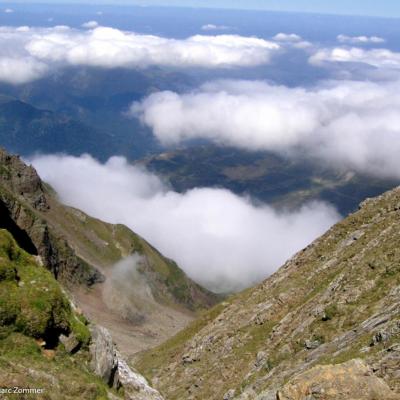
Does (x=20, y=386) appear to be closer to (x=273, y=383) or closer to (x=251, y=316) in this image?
(x=273, y=383)

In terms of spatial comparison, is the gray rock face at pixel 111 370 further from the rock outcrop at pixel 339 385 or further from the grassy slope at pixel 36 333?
the rock outcrop at pixel 339 385

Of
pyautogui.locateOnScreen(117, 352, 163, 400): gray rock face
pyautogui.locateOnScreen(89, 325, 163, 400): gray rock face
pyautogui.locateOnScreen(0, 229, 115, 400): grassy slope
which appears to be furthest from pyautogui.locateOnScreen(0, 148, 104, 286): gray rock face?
pyautogui.locateOnScreen(0, 229, 115, 400): grassy slope

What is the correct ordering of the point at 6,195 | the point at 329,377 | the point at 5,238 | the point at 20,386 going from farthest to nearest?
the point at 6,195
the point at 5,238
the point at 20,386
the point at 329,377

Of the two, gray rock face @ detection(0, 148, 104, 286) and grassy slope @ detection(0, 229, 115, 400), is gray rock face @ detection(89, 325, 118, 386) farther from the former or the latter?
gray rock face @ detection(0, 148, 104, 286)

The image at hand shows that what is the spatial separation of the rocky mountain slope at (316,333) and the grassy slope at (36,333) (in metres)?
13.7

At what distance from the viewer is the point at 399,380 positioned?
2405cm

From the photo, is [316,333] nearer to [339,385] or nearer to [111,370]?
[111,370]

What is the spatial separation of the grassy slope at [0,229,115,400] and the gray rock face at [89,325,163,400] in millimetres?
988

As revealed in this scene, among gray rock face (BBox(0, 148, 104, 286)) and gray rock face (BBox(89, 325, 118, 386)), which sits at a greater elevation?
gray rock face (BBox(89, 325, 118, 386))

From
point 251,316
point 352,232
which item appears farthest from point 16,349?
point 352,232

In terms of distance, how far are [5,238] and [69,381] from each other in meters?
14.6

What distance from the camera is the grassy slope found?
28.8 m

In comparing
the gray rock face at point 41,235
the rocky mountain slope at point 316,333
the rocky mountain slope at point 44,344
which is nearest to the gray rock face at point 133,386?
the rocky mountain slope at point 44,344

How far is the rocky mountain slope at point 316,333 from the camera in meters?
23.9
